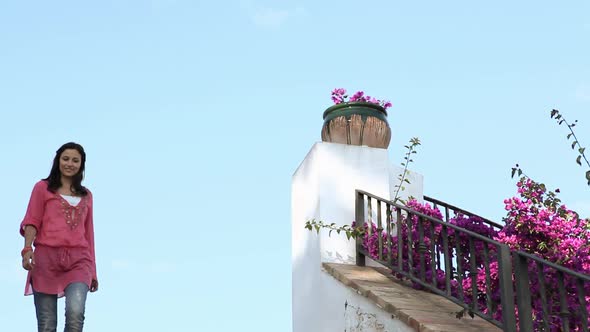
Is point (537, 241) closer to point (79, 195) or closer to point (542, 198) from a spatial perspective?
point (542, 198)

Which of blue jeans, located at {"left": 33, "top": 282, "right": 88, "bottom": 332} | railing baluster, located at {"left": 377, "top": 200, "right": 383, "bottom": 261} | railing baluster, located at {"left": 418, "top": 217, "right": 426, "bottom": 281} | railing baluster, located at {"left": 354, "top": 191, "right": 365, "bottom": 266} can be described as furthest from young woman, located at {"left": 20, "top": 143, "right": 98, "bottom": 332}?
railing baluster, located at {"left": 354, "top": 191, "right": 365, "bottom": 266}

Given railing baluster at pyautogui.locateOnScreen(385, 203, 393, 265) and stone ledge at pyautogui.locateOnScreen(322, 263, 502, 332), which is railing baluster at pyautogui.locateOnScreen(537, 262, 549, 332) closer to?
stone ledge at pyautogui.locateOnScreen(322, 263, 502, 332)

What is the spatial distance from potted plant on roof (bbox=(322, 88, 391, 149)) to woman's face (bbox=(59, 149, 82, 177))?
2.59m

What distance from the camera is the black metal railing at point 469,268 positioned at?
15.4 ft

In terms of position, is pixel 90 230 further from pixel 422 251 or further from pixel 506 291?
pixel 506 291

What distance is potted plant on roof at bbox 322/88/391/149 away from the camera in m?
7.12

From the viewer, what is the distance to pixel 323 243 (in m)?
6.71

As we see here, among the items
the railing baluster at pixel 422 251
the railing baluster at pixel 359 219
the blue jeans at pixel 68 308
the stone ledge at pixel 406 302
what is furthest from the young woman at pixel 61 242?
the railing baluster at pixel 359 219

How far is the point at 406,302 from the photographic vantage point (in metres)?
5.59

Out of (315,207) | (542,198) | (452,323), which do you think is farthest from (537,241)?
(315,207)

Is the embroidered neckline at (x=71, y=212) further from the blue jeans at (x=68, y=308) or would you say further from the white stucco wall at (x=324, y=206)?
the white stucco wall at (x=324, y=206)

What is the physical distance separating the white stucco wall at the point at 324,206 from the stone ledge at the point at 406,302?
0.56ft

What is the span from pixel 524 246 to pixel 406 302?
100 cm

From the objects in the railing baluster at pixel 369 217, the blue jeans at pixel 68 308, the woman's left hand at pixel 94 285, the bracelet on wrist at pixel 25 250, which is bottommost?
the blue jeans at pixel 68 308
